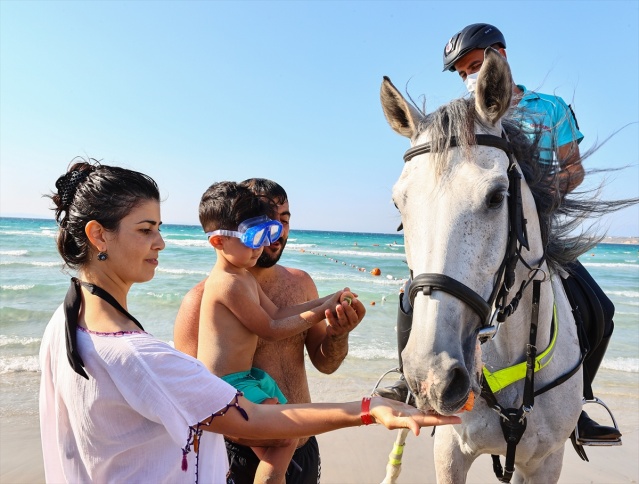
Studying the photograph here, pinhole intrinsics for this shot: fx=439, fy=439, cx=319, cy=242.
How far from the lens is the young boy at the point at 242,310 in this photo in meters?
2.14

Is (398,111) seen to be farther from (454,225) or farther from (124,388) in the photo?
(124,388)

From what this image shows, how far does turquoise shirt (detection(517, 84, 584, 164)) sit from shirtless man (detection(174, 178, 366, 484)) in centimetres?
143

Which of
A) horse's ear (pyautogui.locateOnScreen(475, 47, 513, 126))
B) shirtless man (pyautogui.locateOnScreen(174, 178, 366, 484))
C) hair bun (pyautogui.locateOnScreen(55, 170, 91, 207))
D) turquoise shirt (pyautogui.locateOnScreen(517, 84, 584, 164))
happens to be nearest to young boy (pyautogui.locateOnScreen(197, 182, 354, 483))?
shirtless man (pyautogui.locateOnScreen(174, 178, 366, 484))

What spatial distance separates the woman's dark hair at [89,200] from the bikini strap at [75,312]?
0.12 metres

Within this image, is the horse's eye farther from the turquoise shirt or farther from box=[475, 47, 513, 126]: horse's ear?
the turquoise shirt

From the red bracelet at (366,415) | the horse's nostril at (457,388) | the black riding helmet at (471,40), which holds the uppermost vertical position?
the black riding helmet at (471,40)

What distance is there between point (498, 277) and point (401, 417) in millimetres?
728

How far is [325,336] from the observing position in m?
2.63

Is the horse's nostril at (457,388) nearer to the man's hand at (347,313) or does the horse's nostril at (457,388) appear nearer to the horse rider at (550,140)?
the man's hand at (347,313)

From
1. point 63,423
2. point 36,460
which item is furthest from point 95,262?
point 36,460

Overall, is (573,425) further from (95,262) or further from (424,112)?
(95,262)

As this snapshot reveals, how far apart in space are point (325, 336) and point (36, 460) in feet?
13.1

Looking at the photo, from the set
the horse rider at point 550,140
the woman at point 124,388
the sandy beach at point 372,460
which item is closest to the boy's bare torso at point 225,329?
the woman at point 124,388

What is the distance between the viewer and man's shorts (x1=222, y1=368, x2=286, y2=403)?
2078 millimetres
